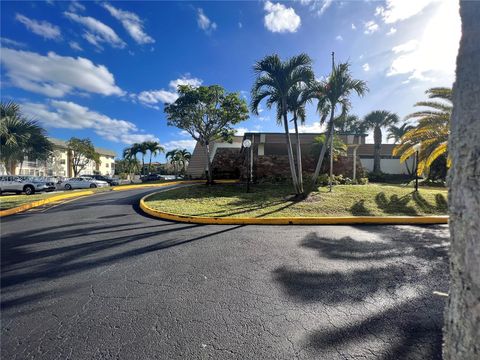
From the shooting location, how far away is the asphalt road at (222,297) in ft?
6.94

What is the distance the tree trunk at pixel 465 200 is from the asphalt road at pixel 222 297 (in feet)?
4.02

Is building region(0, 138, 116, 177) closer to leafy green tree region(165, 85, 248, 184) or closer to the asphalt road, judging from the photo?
leafy green tree region(165, 85, 248, 184)

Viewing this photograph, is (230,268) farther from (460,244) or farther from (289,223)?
(289,223)

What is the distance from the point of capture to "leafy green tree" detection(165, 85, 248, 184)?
1438 cm

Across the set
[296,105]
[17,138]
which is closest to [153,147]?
[17,138]

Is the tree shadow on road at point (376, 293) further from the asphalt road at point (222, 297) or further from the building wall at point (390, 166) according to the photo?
the building wall at point (390, 166)

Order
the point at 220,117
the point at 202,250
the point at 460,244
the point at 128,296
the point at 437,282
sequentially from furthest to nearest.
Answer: the point at 220,117, the point at 202,250, the point at 437,282, the point at 128,296, the point at 460,244

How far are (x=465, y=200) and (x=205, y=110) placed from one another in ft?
49.4

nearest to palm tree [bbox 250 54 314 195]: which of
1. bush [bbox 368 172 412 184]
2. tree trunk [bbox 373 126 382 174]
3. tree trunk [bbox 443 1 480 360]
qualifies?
tree trunk [bbox 443 1 480 360]

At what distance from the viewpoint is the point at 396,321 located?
242 cm

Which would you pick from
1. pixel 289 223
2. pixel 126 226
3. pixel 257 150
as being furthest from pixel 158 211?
pixel 257 150

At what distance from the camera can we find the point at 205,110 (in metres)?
14.9

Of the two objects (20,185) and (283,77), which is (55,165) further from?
(283,77)

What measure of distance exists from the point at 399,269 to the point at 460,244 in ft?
10.6
